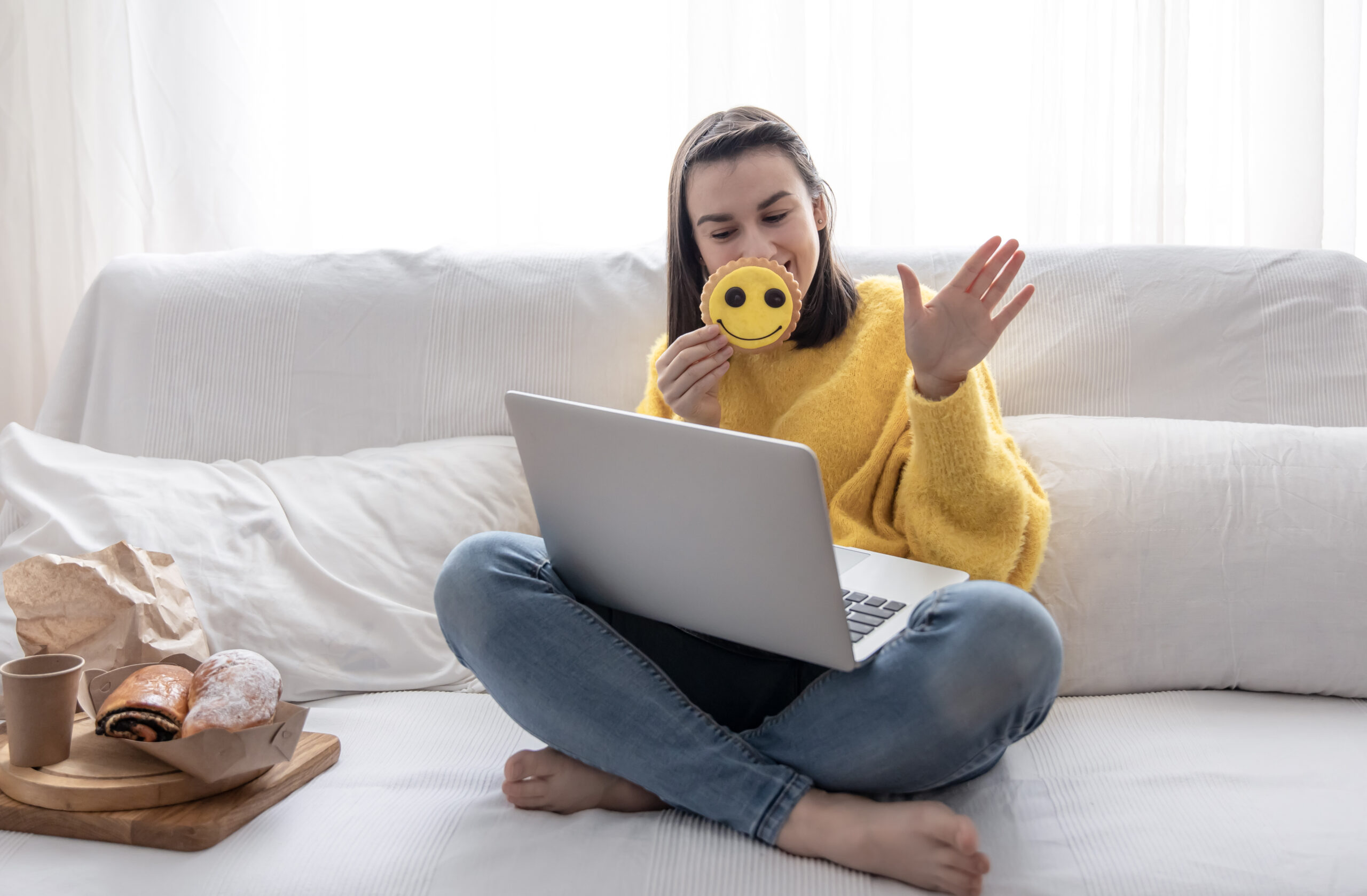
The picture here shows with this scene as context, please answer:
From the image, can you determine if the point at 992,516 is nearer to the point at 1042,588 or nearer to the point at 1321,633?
the point at 1042,588

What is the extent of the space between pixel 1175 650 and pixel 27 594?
1.29 metres

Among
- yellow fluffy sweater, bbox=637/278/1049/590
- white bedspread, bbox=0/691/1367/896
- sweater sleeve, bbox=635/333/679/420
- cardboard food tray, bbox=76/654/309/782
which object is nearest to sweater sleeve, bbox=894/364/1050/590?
yellow fluffy sweater, bbox=637/278/1049/590

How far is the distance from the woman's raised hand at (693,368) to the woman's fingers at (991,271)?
0.96ft

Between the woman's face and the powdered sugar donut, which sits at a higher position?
the woman's face

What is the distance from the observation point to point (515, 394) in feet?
3.04

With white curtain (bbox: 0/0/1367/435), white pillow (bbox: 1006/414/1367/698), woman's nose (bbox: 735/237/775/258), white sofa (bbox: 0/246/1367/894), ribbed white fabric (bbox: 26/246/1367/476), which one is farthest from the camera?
white curtain (bbox: 0/0/1367/435)

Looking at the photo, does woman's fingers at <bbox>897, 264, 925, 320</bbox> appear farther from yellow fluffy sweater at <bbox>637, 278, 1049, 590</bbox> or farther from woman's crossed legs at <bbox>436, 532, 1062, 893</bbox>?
woman's crossed legs at <bbox>436, 532, 1062, 893</bbox>

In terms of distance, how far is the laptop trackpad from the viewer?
1.08 meters

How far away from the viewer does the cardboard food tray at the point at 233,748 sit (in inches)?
36.3

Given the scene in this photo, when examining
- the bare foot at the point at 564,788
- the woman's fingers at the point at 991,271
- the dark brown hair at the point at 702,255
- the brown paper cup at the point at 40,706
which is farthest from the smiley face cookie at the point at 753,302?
the brown paper cup at the point at 40,706

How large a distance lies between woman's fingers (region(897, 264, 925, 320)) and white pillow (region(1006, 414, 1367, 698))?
34 cm

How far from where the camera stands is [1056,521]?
48.8 inches

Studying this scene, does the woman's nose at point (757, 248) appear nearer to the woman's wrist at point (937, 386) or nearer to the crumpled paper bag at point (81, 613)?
the woman's wrist at point (937, 386)

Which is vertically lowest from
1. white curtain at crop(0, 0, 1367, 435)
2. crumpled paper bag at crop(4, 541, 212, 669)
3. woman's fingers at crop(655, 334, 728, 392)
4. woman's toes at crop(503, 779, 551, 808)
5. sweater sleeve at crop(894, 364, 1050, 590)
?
woman's toes at crop(503, 779, 551, 808)
